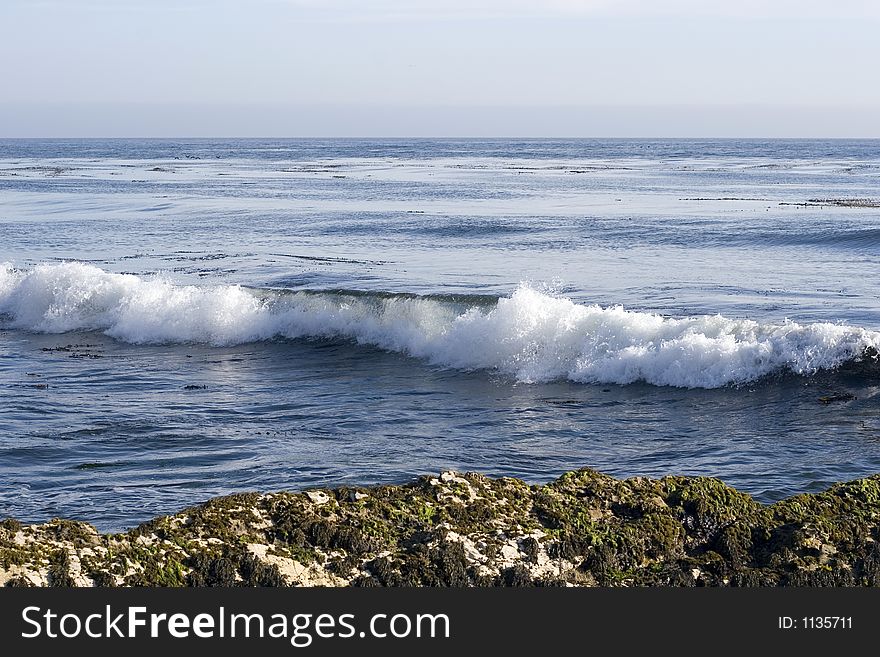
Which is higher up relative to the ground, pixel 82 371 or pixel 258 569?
pixel 258 569

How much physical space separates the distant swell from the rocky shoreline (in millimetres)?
9061

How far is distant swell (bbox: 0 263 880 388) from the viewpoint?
16.7 m

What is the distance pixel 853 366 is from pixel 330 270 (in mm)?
15199

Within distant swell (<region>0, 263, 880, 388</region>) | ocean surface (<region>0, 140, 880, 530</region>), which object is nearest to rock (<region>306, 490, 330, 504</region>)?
ocean surface (<region>0, 140, 880, 530</region>)

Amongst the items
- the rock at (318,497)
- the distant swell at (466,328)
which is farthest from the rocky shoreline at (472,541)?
the distant swell at (466,328)

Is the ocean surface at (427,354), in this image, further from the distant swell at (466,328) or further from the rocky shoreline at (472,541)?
the rocky shoreline at (472,541)

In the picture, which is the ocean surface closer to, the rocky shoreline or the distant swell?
the distant swell

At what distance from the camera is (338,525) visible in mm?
6871

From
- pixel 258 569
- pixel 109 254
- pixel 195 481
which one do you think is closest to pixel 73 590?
pixel 258 569

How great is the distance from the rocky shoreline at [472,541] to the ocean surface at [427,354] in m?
2.85

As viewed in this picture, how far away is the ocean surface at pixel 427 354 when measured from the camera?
38.3 ft

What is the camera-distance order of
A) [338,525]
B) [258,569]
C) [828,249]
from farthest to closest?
[828,249]
[338,525]
[258,569]

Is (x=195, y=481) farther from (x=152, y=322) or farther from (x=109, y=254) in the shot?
(x=109, y=254)

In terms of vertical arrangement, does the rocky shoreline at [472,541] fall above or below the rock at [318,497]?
below
